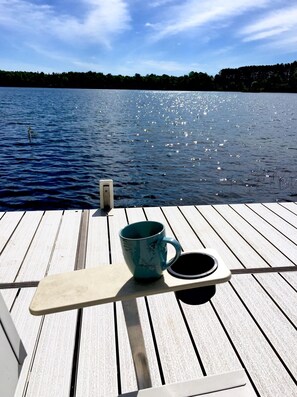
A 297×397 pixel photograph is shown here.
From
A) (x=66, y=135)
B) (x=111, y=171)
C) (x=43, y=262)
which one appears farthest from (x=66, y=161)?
(x=43, y=262)

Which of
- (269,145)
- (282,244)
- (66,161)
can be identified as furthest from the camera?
(269,145)

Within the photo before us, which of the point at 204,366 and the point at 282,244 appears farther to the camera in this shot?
the point at 282,244

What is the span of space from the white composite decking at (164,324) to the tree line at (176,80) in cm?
13502

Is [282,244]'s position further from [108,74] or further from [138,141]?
[108,74]

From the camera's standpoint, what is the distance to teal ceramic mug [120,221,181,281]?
1.07m

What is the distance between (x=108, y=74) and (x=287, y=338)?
15064cm

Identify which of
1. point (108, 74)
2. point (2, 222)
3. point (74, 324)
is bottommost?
point (108, 74)

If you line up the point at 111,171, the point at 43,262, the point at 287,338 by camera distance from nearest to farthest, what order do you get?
1. the point at 287,338
2. the point at 43,262
3. the point at 111,171

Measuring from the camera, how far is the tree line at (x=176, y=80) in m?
126

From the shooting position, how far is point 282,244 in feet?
12.4

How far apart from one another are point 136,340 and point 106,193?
3.59 meters

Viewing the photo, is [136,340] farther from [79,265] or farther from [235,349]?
[79,265]

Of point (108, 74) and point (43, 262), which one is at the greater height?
point (43, 262)

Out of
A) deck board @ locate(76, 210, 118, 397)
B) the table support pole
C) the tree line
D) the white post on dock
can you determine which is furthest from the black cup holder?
the tree line
